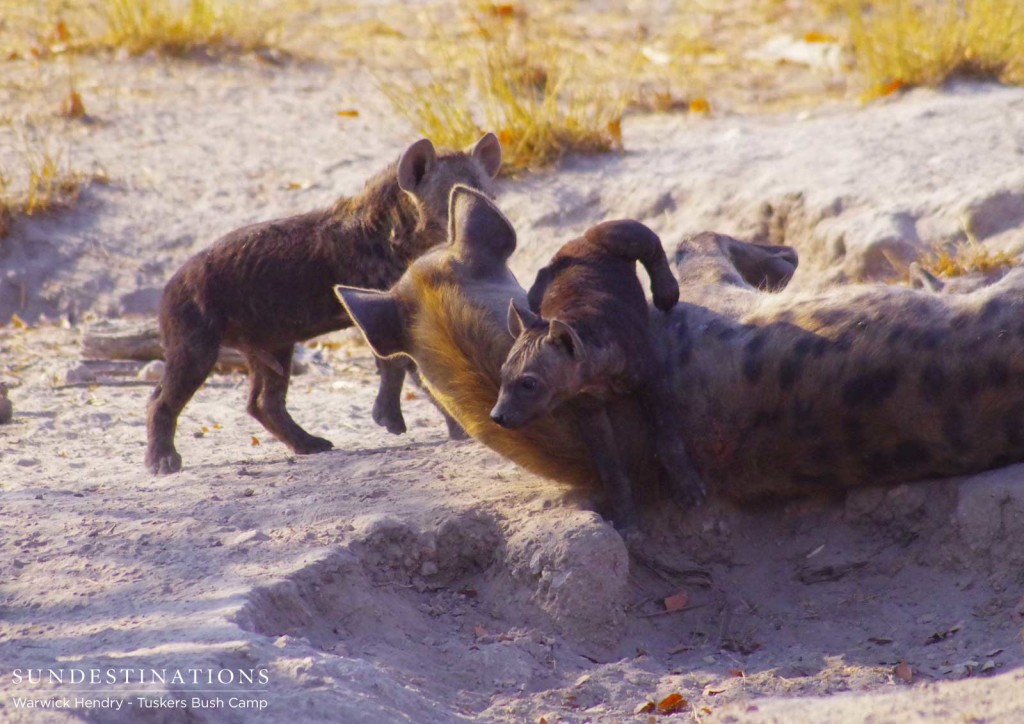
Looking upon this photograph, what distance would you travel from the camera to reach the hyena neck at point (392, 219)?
6.07m

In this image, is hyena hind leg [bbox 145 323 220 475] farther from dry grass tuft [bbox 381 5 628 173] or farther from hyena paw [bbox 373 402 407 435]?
dry grass tuft [bbox 381 5 628 173]

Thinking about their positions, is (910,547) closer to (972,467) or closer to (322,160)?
(972,467)

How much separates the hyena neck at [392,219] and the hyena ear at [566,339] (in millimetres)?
2027

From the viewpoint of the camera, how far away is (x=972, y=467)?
4262 mm

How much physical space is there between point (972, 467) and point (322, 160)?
6.17 m

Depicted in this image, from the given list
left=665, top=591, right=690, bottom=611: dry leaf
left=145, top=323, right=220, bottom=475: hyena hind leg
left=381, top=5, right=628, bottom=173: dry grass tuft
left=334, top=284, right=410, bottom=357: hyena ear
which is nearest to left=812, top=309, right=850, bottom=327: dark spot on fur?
left=665, top=591, right=690, bottom=611: dry leaf

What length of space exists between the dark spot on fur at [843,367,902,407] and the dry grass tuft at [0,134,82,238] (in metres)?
6.09

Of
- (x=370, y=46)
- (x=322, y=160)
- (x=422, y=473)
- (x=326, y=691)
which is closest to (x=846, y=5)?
(x=370, y=46)

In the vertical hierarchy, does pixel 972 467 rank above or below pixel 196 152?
above

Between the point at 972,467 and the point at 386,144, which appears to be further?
the point at 386,144

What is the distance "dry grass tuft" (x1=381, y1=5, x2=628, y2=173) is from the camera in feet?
29.0

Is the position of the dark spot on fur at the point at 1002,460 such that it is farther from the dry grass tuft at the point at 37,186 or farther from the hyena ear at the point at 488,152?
the dry grass tuft at the point at 37,186

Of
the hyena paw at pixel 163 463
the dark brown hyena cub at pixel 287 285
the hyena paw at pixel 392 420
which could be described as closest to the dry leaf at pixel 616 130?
the dark brown hyena cub at pixel 287 285

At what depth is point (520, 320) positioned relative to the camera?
4.22 m
